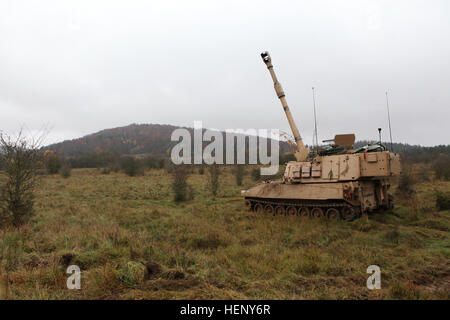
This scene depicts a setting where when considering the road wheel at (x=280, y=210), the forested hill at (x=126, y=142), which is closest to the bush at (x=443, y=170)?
the road wheel at (x=280, y=210)

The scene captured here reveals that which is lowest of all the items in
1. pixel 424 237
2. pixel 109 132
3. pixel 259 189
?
pixel 424 237

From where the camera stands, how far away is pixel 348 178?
8.86m

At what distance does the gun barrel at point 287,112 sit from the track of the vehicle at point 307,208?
6.71 ft

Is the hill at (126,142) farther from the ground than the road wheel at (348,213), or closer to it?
farther from the ground

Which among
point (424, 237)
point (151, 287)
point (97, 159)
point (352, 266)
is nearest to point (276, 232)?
point (352, 266)

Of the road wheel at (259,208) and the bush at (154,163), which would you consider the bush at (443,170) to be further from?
the bush at (154,163)

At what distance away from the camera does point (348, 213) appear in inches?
347

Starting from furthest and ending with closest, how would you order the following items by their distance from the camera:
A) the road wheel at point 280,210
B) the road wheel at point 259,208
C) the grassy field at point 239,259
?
the road wheel at point 259,208, the road wheel at point 280,210, the grassy field at point 239,259

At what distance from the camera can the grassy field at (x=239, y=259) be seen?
369 cm

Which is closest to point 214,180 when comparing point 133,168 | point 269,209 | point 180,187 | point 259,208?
point 180,187

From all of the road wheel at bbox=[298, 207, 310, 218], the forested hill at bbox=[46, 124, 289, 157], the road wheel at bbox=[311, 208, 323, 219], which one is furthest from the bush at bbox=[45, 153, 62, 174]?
the forested hill at bbox=[46, 124, 289, 157]
